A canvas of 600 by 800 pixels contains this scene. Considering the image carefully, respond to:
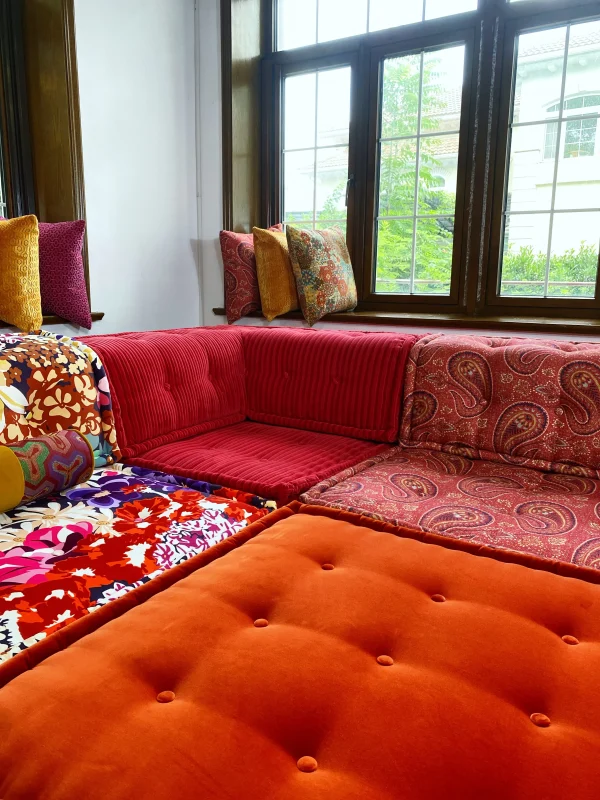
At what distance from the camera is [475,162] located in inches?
113

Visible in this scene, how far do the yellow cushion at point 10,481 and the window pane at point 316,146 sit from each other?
2373mm

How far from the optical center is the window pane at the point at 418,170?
2.96 meters

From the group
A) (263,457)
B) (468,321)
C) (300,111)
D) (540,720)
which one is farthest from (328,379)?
(300,111)

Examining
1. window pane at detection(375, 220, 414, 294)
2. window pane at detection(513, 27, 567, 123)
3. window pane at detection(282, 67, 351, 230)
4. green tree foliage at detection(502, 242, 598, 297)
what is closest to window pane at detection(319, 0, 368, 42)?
window pane at detection(282, 67, 351, 230)

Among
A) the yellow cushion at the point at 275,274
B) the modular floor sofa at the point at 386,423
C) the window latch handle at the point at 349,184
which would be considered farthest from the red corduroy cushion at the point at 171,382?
the window latch handle at the point at 349,184

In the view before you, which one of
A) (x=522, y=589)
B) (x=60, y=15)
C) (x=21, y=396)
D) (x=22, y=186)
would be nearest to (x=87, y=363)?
(x=21, y=396)

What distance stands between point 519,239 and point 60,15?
221cm

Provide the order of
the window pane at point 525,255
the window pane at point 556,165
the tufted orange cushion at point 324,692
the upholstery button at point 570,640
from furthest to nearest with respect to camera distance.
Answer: the window pane at point 525,255
the window pane at point 556,165
the upholstery button at point 570,640
the tufted orange cushion at point 324,692

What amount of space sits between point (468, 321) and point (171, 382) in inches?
52.2

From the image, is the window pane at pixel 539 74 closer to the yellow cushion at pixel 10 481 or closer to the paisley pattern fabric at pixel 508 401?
the paisley pattern fabric at pixel 508 401

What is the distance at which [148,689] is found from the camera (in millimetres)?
824

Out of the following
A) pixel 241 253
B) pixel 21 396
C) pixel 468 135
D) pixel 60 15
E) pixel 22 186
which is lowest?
pixel 21 396

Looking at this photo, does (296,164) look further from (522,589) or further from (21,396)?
(522,589)

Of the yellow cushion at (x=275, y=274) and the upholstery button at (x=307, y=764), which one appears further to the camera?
the yellow cushion at (x=275, y=274)
